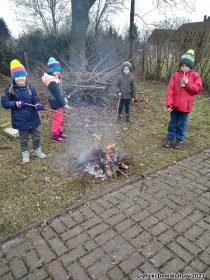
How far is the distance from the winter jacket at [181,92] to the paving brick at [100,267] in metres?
3.14

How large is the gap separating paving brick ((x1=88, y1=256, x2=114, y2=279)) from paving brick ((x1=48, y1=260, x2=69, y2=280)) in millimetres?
244

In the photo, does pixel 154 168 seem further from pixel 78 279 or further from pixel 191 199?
pixel 78 279

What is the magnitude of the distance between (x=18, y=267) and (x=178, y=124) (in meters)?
3.80

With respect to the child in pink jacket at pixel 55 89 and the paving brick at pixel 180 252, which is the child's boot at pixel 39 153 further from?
the paving brick at pixel 180 252

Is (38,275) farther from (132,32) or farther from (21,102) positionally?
(132,32)

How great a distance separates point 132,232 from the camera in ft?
8.79

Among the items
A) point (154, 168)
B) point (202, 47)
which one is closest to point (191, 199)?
point (154, 168)

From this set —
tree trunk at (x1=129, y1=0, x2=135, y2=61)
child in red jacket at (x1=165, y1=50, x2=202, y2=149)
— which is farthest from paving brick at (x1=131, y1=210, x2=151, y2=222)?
tree trunk at (x1=129, y1=0, x2=135, y2=61)

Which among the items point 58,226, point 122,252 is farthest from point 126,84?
point 122,252

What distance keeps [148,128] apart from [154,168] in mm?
2091

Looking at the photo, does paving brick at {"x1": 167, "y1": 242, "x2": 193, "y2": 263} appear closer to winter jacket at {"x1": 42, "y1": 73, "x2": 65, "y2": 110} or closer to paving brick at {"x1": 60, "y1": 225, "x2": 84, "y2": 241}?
Result: paving brick at {"x1": 60, "y1": 225, "x2": 84, "y2": 241}

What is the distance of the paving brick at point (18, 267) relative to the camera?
7.27 feet

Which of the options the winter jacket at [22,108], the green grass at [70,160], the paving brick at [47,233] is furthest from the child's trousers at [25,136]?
the paving brick at [47,233]

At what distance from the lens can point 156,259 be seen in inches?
92.4
